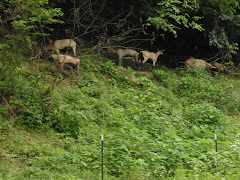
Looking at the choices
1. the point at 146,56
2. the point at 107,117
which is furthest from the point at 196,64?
the point at 107,117

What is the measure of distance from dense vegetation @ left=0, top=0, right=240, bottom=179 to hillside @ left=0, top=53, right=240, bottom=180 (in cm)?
3

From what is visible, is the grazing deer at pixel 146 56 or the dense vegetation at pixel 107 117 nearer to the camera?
the dense vegetation at pixel 107 117

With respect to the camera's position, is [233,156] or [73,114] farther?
[73,114]

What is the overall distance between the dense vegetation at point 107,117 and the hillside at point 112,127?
0.03 m

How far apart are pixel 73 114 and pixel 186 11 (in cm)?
996

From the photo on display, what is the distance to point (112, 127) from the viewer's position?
9.27m

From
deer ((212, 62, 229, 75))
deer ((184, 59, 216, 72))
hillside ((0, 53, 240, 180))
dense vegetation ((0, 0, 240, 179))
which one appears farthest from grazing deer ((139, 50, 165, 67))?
deer ((212, 62, 229, 75))

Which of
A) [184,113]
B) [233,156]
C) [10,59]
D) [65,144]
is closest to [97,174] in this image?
[65,144]

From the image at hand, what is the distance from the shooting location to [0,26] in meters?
10.2

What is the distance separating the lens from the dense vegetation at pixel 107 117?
6.92 meters

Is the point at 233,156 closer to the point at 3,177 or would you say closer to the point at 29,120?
the point at 3,177

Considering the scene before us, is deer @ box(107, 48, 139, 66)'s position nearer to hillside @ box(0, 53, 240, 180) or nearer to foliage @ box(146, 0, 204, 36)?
hillside @ box(0, 53, 240, 180)

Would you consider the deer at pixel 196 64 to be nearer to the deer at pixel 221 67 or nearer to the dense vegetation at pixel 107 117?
the deer at pixel 221 67

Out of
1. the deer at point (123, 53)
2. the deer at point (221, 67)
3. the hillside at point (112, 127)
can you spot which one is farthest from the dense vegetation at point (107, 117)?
the deer at point (221, 67)
